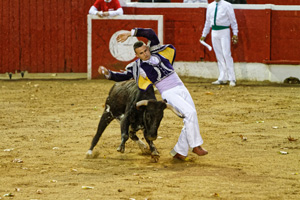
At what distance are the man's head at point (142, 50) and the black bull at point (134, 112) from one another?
13.2 inches

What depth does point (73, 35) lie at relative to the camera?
14383 millimetres

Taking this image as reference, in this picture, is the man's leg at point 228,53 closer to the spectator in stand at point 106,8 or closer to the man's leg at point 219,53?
the man's leg at point 219,53

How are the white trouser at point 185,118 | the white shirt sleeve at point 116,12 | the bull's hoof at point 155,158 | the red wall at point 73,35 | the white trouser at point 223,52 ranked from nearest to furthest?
the white trouser at point 185,118, the bull's hoof at point 155,158, the white trouser at point 223,52, the white shirt sleeve at point 116,12, the red wall at point 73,35

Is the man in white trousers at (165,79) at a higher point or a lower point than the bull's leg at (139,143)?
higher

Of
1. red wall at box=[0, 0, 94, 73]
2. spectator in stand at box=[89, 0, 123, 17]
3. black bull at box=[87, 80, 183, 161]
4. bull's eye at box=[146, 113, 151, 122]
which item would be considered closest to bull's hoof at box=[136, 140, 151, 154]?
black bull at box=[87, 80, 183, 161]

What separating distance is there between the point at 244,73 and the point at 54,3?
14.1 feet

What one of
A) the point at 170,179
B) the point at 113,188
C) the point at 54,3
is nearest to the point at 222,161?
the point at 170,179

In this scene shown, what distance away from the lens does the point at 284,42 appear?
1365 cm

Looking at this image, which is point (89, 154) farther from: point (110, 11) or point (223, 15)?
point (110, 11)

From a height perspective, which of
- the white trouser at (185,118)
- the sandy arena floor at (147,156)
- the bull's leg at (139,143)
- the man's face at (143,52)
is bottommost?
the sandy arena floor at (147,156)

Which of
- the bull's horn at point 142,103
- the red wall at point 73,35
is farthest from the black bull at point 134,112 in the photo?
the red wall at point 73,35

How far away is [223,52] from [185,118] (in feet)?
21.2

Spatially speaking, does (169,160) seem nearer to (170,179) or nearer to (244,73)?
(170,179)

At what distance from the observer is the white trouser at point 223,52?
12734 mm
